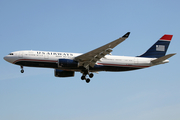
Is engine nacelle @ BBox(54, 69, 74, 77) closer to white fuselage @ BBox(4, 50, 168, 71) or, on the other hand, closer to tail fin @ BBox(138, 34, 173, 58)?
white fuselage @ BBox(4, 50, 168, 71)

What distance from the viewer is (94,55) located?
122 ft

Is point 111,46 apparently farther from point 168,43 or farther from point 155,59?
point 168,43

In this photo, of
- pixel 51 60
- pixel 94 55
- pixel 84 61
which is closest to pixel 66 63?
pixel 51 60

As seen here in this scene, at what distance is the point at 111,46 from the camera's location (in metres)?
34.9

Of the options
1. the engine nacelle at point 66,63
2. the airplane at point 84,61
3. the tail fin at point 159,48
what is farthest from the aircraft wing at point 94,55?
the tail fin at point 159,48

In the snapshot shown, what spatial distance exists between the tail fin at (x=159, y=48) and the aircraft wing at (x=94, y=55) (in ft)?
28.5

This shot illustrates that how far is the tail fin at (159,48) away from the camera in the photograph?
1702 inches

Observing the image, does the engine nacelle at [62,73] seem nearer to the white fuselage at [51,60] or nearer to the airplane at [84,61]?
the airplane at [84,61]

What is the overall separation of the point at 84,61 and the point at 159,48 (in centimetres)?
1315

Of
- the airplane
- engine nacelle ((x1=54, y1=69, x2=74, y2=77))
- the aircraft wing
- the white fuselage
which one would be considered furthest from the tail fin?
engine nacelle ((x1=54, y1=69, x2=74, y2=77))

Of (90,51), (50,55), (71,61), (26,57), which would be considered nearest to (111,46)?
(90,51)

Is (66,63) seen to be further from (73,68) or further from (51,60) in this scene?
(51,60)

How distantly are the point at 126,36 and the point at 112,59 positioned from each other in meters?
8.51

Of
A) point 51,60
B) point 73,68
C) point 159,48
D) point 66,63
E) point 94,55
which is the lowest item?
point 73,68
